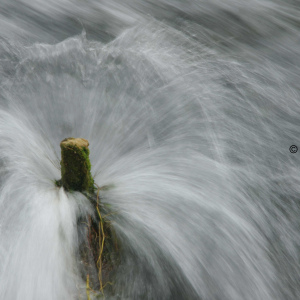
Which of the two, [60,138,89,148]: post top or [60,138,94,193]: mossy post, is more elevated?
[60,138,89,148]: post top

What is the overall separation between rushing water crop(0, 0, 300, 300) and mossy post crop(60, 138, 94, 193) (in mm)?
118

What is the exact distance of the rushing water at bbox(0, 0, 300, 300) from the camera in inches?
97.2

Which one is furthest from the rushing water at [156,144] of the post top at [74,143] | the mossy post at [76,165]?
the post top at [74,143]

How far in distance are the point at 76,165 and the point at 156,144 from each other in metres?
0.95

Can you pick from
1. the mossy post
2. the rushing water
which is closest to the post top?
the mossy post

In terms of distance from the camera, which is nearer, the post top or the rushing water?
the post top

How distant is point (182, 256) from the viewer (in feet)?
8.43

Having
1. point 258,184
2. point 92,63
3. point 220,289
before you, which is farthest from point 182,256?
point 92,63

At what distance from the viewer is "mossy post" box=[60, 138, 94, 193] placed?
2.36 meters

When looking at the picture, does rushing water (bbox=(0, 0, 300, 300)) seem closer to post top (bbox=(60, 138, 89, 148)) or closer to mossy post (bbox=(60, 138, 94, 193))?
mossy post (bbox=(60, 138, 94, 193))

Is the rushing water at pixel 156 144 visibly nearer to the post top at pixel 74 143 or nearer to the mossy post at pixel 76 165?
the mossy post at pixel 76 165

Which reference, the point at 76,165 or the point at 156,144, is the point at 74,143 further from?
the point at 156,144

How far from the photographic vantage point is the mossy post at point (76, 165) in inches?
93.0

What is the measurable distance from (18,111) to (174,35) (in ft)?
6.35
